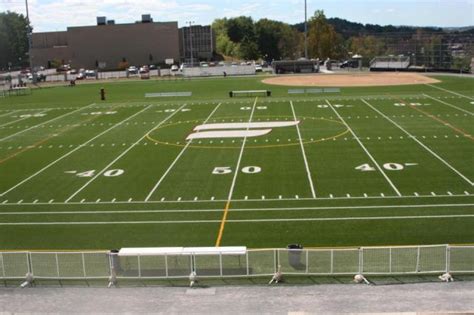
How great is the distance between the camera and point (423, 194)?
24.6 meters

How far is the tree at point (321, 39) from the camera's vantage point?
131375 mm

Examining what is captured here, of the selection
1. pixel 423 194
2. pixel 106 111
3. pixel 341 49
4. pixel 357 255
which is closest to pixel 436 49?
pixel 341 49

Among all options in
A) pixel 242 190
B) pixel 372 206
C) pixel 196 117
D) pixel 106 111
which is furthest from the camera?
pixel 106 111

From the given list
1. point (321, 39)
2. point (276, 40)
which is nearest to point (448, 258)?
point (321, 39)

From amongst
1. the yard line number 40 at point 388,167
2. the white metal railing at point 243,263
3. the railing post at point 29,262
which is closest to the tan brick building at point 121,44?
the yard line number 40 at point 388,167

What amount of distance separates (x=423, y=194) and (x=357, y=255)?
1005 cm

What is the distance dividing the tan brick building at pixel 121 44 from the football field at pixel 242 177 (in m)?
93.9

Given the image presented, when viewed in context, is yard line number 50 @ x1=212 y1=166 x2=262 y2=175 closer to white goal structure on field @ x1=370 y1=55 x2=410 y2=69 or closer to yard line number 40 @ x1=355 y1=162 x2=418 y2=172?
yard line number 40 @ x1=355 y1=162 x2=418 y2=172

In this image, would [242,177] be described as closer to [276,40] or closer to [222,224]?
[222,224]

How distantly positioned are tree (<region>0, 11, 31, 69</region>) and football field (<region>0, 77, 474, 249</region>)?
126m

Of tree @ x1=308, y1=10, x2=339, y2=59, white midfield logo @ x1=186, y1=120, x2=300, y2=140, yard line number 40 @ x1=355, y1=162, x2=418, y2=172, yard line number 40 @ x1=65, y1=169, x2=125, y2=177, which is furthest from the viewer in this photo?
tree @ x1=308, y1=10, x2=339, y2=59

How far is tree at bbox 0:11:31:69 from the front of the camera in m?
167

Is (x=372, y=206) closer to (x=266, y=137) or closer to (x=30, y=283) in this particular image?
(x=30, y=283)

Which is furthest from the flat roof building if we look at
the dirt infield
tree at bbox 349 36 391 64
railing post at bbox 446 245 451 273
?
railing post at bbox 446 245 451 273
